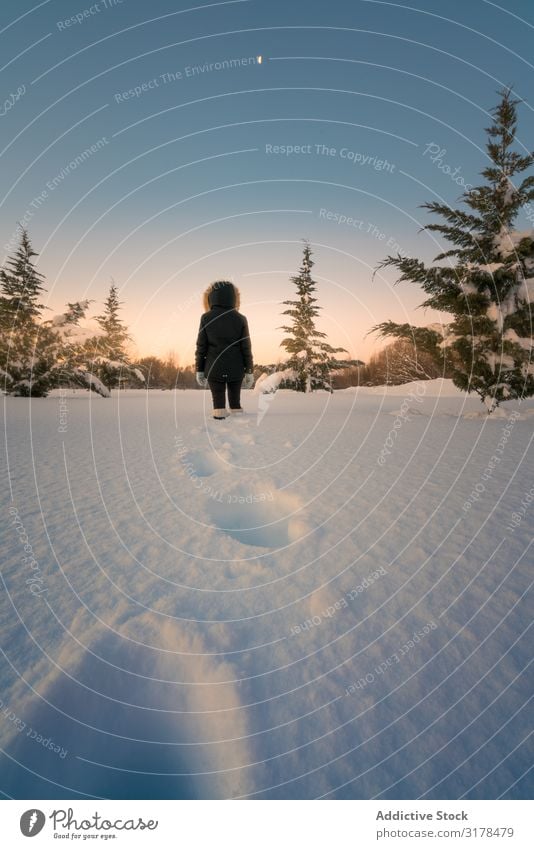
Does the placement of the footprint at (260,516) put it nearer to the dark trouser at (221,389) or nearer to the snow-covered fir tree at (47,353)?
the dark trouser at (221,389)

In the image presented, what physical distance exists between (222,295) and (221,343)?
1004mm

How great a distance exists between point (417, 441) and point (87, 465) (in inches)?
164

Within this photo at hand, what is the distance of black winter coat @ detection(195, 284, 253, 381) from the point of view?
7.10 metres

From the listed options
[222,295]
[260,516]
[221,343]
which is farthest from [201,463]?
[222,295]

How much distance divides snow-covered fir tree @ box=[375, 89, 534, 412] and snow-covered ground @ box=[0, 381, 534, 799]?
235 inches

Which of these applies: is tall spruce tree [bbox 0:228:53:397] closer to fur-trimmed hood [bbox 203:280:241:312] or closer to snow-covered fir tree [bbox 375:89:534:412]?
fur-trimmed hood [bbox 203:280:241:312]

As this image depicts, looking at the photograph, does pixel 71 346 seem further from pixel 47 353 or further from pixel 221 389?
pixel 221 389

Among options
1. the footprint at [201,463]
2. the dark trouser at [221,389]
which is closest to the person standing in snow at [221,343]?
the dark trouser at [221,389]

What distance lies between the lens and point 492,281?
7621mm

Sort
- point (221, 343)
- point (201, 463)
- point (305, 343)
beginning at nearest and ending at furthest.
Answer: point (201, 463), point (221, 343), point (305, 343)

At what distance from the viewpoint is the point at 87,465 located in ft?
12.1

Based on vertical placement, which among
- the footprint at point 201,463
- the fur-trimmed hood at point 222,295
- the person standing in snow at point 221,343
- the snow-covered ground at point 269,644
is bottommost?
the snow-covered ground at point 269,644

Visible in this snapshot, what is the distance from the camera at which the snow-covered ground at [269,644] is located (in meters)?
1.06

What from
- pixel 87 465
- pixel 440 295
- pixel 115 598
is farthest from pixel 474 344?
pixel 115 598
